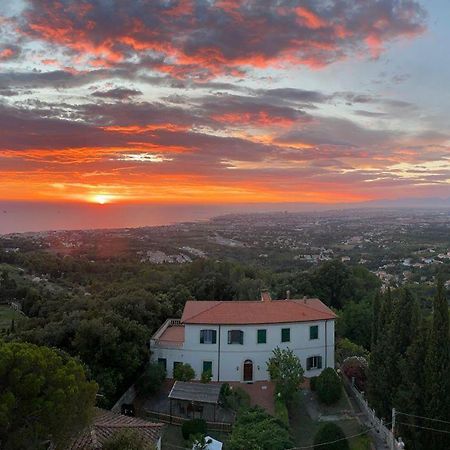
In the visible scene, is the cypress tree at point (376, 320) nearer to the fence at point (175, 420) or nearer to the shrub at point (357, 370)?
the shrub at point (357, 370)

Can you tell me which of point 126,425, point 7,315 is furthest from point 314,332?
point 7,315

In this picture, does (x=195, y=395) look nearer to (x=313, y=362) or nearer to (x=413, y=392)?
(x=313, y=362)

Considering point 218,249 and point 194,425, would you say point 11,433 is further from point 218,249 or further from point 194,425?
point 218,249

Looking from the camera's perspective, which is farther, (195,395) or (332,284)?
(332,284)

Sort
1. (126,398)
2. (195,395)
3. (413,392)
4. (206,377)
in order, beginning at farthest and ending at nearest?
(206,377) → (126,398) → (195,395) → (413,392)

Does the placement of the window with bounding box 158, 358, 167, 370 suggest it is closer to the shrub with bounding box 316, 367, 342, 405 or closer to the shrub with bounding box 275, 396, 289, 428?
the shrub with bounding box 275, 396, 289, 428

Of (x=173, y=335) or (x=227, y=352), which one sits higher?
(x=173, y=335)
